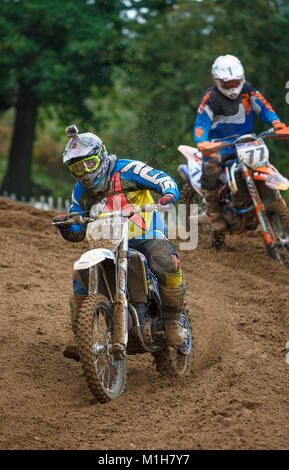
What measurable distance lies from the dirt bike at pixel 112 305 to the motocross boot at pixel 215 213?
4186mm

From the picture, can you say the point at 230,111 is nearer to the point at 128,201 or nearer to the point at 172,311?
the point at 128,201

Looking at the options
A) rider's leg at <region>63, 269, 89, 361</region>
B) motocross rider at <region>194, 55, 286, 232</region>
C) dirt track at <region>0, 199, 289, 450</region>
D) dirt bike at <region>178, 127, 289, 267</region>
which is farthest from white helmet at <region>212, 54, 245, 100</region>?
rider's leg at <region>63, 269, 89, 361</region>

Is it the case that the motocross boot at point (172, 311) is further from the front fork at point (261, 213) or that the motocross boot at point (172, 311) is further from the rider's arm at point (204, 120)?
the rider's arm at point (204, 120)

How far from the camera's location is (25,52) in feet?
59.7

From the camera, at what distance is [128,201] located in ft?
20.2

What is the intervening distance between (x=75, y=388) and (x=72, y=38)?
13200mm

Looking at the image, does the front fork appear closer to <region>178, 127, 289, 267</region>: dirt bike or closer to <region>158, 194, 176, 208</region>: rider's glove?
<region>178, 127, 289, 267</region>: dirt bike

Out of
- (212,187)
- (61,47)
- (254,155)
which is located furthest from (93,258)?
(61,47)

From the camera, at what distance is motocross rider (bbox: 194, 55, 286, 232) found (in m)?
9.88

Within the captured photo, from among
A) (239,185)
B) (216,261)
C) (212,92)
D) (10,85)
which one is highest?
(10,85)

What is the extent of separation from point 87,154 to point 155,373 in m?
2.05
